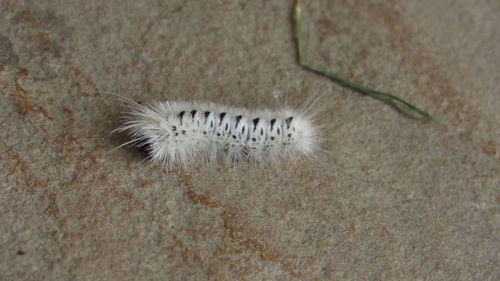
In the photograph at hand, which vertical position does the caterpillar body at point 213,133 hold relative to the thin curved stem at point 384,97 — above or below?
below

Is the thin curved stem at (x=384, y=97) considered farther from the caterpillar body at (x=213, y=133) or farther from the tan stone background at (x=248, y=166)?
the caterpillar body at (x=213, y=133)

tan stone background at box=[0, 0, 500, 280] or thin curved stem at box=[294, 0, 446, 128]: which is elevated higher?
thin curved stem at box=[294, 0, 446, 128]

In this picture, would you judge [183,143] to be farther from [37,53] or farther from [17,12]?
[17,12]

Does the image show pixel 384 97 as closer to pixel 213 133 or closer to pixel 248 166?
pixel 248 166

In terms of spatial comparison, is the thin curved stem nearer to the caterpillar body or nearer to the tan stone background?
the tan stone background

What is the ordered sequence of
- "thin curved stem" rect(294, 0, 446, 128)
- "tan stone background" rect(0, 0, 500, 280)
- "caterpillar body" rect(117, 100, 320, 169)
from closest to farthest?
"tan stone background" rect(0, 0, 500, 280), "caterpillar body" rect(117, 100, 320, 169), "thin curved stem" rect(294, 0, 446, 128)

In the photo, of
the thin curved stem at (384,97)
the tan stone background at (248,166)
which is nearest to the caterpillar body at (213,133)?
the tan stone background at (248,166)

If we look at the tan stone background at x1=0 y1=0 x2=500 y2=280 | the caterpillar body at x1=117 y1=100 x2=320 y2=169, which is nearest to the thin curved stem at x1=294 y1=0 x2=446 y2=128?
the tan stone background at x1=0 y1=0 x2=500 y2=280
